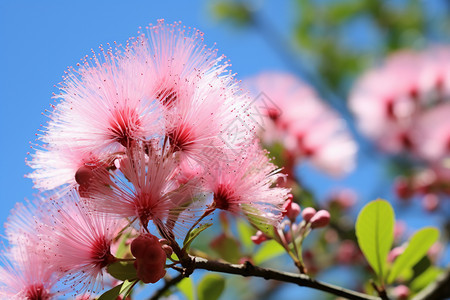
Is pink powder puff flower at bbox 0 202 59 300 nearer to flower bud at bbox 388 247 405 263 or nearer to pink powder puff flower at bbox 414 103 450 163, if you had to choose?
flower bud at bbox 388 247 405 263

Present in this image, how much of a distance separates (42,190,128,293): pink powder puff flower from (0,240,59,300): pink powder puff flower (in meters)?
0.12

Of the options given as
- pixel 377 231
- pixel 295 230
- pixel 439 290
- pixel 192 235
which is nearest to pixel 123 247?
pixel 192 235

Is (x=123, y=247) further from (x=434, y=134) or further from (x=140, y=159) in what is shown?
(x=434, y=134)

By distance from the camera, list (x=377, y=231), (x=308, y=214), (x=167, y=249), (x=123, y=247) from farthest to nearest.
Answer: (x=377, y=231) → (x=308, y=214) → (x=123, y=247) → (x=167, y=249)

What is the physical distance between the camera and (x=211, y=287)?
1.95m

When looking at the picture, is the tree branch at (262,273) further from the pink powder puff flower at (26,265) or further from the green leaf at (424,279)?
the green leaf at (424,279)

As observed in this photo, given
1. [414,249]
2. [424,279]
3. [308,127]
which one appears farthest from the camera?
[308,127]

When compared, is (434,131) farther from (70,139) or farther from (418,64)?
(70,139)

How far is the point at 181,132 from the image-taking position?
4.72ft

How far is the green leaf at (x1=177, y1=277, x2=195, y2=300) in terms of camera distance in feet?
6.66

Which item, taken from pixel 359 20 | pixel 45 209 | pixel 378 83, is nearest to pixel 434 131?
pixel 378 83

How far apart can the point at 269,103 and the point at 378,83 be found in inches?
54.8

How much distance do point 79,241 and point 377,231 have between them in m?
1.04

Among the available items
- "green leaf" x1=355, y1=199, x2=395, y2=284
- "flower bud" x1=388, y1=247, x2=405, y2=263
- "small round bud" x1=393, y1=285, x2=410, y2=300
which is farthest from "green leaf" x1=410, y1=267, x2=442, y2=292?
"green leaf" x1=355, y1=199, x2=395, y2=284
